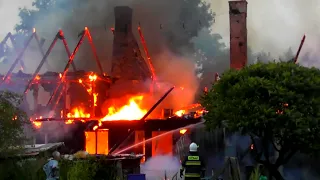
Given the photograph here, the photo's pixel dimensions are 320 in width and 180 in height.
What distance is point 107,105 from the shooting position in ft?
143

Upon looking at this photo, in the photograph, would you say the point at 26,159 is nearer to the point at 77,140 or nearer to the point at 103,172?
the point at 103,172

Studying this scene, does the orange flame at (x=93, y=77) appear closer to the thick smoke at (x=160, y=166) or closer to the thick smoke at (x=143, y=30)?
the thick smoke at (x=143, y=30)

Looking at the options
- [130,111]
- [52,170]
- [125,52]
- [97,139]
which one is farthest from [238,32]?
[52,170]

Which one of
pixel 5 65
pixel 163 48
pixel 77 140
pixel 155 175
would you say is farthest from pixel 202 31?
pixel 155 175

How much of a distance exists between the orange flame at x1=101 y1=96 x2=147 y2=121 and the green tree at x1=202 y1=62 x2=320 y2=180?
61.5 ft

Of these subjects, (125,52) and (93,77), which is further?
(125,52)

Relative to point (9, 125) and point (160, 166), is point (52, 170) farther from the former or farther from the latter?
point (160, 166)

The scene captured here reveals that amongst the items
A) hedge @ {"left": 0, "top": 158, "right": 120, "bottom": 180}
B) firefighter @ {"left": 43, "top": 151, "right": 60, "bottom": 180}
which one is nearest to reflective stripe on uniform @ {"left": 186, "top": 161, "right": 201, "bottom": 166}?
firefighter @ {"left": 43, "top": 151, "right": 60, "bottom": 180}

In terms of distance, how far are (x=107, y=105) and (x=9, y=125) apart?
2841 centimetres

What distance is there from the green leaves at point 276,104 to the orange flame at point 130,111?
741 inches

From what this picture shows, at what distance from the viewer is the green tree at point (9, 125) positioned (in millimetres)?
15156

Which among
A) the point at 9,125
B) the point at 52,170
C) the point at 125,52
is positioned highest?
the point at 125,52

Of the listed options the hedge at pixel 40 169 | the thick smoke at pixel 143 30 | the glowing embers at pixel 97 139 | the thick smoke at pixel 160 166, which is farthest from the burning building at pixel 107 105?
the hedge at pixel 40 169

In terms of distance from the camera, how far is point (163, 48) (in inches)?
2090
